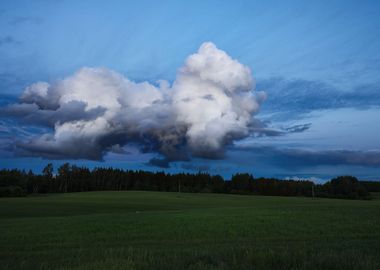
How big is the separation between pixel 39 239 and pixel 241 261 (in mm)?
19636

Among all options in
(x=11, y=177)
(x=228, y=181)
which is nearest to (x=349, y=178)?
(x=228, y=181)

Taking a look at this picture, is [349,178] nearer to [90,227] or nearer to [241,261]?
[90,227]

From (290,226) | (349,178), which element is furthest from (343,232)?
(349,178)

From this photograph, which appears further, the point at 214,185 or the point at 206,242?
the point at 214,185

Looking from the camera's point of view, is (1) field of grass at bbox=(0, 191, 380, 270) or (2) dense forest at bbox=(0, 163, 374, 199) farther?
(2) dense forest at bbox=(0, 163, 374, 199)

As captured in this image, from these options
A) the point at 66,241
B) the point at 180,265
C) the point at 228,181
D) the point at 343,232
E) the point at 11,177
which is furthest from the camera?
the point at 228,181

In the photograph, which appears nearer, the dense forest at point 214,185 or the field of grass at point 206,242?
the field of grass at point 206,242

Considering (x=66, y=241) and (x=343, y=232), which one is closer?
(x=66, y=241)

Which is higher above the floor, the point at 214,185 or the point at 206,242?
the point at 214,185

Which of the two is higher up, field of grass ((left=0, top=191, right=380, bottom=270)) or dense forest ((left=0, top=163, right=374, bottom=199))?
dense forest ((left=0, top=163, right=374, bottom=199))

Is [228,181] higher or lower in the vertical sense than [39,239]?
higher

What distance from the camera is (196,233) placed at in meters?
28.2

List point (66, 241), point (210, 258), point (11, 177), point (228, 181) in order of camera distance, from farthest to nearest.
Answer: point (228, 181)
point (11, 177)
point (66, 241)
point (210, 258)

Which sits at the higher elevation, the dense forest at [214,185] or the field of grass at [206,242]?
the dense forest at [214,185]
